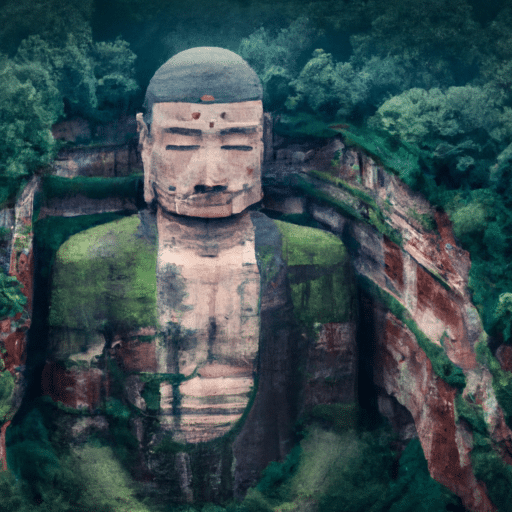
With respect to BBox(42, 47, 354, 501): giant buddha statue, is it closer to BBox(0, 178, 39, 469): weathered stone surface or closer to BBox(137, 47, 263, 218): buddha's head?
BBox(137, 47, 263, 218): buddha's head

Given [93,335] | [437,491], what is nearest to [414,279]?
[437,491]

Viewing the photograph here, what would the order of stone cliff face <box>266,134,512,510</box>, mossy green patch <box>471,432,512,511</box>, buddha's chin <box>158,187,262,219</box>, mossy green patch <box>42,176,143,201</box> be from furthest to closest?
mossy green patch <box>42,176,143,201</box>, buddha's chin <box>158,187,262,219</box>, stone cliff face <box>266,134,512,510</box>, mossy green patch <box>471,432,512,511</box>

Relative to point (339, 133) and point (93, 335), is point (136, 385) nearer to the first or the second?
point (93, 335)

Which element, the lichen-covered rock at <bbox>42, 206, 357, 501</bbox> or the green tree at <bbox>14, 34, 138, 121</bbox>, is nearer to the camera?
the lichen-covered rock at <bbox>42, 206, 357, 501</bbox>

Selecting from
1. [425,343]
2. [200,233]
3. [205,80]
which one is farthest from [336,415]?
[205,80]

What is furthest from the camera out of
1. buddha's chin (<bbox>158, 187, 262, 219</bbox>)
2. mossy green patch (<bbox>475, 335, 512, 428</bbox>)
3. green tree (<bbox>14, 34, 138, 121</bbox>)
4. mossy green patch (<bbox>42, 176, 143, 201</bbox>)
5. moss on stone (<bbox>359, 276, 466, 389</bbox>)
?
green tree (<bbox>14, 34, 138, 121</bbox>)

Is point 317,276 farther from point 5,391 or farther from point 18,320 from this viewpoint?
point 5,391

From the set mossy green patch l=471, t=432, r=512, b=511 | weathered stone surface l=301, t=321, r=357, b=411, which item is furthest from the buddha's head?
mossy green patch l=471, t=432, r=512, b=511
